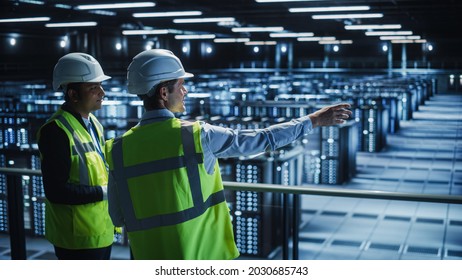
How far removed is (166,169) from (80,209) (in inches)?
30.1

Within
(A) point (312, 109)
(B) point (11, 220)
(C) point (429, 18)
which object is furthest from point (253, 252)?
(C) point (429, 18)

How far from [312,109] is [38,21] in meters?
8.74

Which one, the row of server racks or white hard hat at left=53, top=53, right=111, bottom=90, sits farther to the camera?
the row of server racks

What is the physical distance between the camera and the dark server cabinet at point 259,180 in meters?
7.65

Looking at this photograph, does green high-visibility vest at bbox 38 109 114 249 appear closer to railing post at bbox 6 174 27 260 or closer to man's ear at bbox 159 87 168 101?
man's ear at bbox 159 87 168 101

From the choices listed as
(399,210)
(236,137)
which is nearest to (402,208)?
(399,210)

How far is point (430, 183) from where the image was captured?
15.4m

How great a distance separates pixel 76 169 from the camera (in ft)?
8.86

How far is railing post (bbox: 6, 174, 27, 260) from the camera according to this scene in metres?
4.34

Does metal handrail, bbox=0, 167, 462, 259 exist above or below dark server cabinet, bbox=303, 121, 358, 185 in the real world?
above

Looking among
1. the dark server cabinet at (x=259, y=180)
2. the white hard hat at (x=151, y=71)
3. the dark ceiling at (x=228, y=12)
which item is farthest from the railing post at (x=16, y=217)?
the dark ceiling at (x=228, y=12)

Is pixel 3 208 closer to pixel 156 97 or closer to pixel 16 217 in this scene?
pixel 16 217

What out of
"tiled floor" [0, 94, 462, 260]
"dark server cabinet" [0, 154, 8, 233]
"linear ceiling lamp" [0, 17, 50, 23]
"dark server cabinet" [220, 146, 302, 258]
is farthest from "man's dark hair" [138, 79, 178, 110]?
"linear ceiling lamp" [0, 17, 50, 23]

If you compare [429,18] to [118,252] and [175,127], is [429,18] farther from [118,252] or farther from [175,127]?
[175,127]
